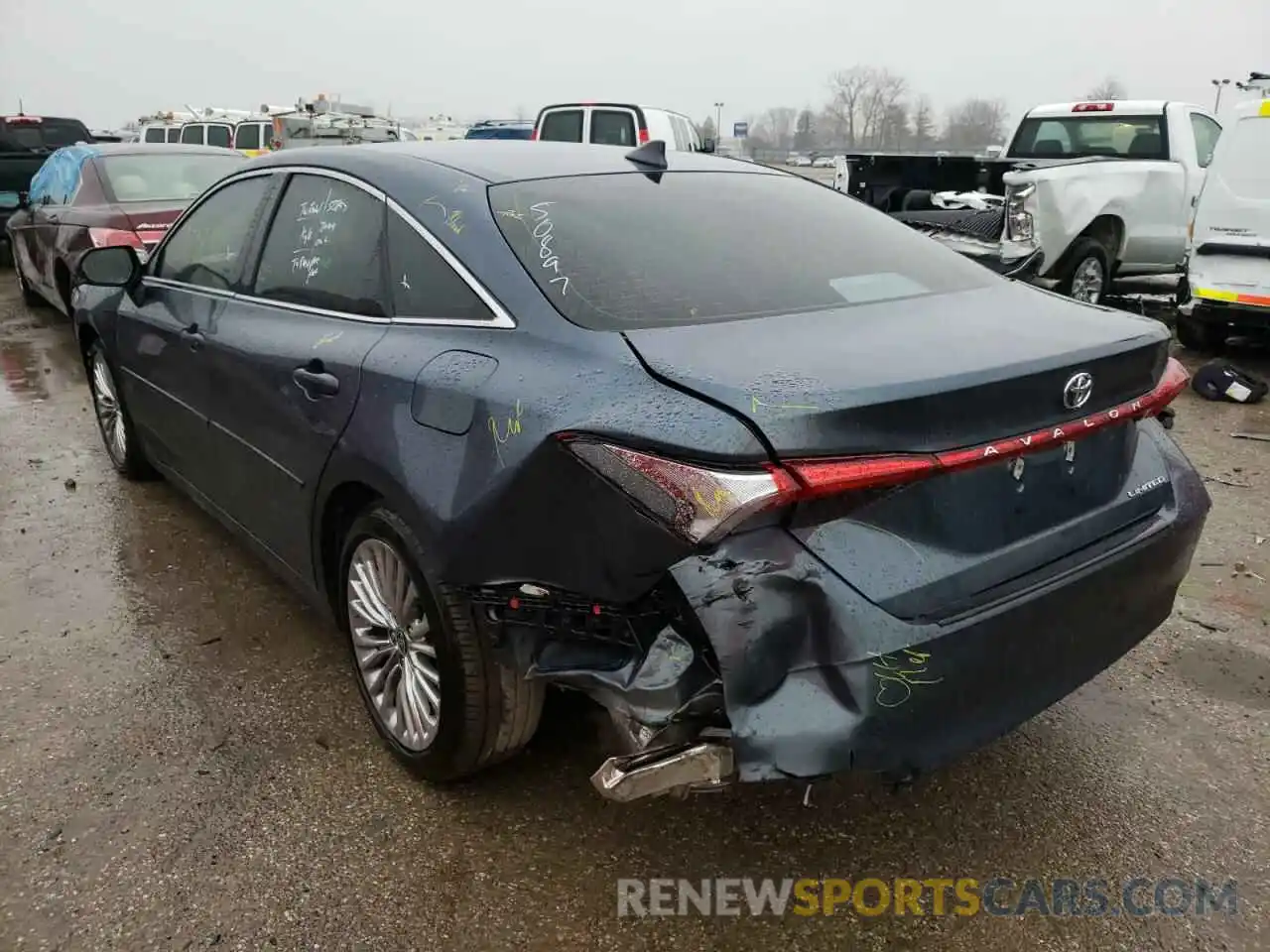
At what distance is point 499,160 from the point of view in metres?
2.87

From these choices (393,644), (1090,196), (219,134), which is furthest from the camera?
(219,134)

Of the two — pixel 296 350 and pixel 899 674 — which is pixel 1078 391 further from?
pixel 296 350

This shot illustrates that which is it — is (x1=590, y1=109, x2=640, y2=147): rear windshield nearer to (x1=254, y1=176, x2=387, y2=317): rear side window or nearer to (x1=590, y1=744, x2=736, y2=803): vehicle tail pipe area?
(x1=254, y1=176, x2=387, y2=317): rear side window

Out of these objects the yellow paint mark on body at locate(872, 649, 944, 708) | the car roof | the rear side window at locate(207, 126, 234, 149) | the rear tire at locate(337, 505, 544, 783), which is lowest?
the rear tire at locate(337, 505, 544, 783)

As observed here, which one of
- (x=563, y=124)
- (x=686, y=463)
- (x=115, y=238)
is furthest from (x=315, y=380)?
(x=563, y=124)

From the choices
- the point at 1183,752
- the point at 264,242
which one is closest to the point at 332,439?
the point at 264,242

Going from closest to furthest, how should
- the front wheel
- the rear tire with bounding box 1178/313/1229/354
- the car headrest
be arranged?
the front wheel < the rear tire with bounding box 1178/313/1229/354 < the car headrest

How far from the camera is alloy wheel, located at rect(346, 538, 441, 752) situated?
2486 mm

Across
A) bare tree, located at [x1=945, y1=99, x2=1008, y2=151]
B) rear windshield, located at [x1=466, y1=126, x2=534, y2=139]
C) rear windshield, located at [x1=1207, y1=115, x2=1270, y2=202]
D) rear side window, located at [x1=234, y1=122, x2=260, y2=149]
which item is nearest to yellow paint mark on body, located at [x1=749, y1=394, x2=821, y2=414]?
rear windshield, located at [x1=1207, y1=115, x2=1270, y2=202]

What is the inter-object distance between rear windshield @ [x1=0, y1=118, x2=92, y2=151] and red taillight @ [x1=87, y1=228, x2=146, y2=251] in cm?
830

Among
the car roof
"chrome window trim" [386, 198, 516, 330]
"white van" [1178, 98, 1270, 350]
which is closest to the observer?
"chrome window trim" [386, 198, 516, 330]

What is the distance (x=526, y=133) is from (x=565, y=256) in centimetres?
1917

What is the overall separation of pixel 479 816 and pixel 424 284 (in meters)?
1.38

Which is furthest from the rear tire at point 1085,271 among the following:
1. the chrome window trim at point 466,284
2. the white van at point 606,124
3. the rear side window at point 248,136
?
the rear side window at point 248,136
